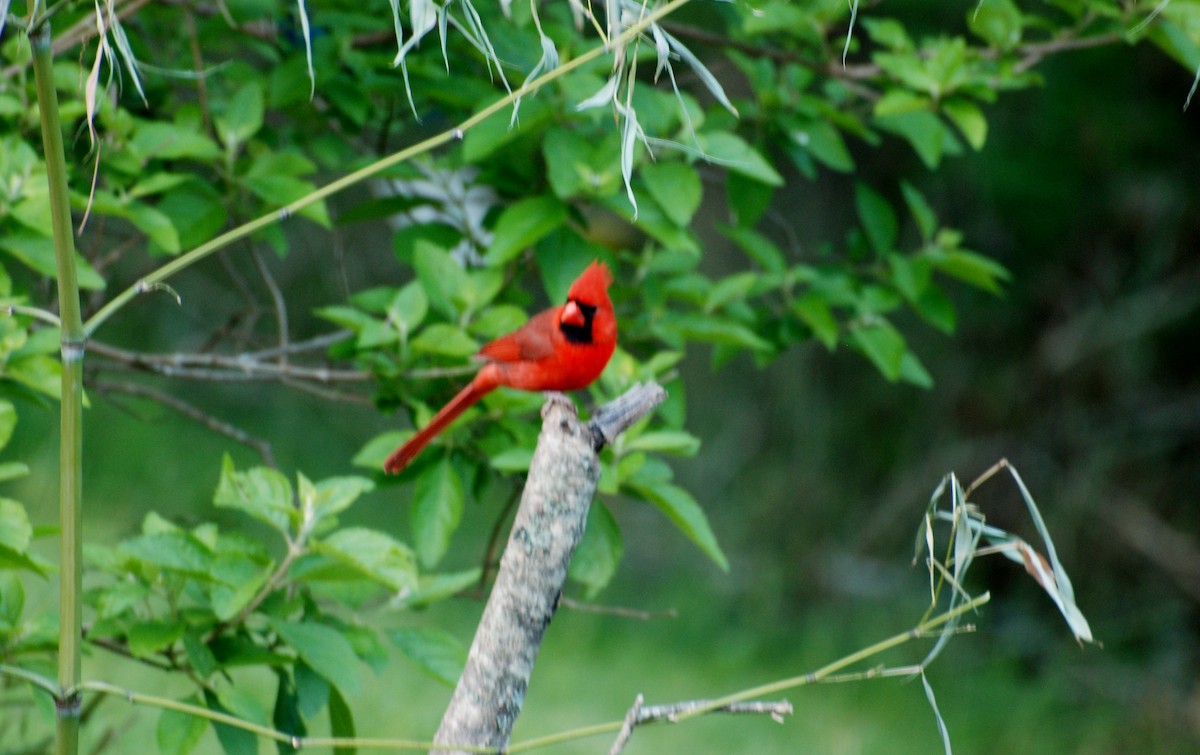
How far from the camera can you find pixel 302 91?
231 centimetres

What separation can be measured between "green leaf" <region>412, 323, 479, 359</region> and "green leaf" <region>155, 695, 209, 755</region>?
708 millimetres

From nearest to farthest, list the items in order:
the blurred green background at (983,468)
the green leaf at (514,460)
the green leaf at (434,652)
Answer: the green leaf at (434,652) < the green leaf at (514,460) < the blurred green background at (983,468)

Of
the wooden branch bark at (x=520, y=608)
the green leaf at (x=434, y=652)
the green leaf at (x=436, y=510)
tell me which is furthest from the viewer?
the green leaf at (x=436, y=510)

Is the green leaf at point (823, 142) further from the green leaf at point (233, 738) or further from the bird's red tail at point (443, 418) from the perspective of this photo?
the green leaf at point (233, 738)

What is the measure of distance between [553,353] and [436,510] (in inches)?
13.3

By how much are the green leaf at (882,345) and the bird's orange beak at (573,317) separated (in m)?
0.78

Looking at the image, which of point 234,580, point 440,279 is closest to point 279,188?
point 440,279

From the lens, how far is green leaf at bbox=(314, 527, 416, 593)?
152 cm

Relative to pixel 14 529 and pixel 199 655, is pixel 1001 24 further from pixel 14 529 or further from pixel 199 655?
pixel 14 529

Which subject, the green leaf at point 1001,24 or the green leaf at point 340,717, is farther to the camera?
the green leaf at point 1001,24

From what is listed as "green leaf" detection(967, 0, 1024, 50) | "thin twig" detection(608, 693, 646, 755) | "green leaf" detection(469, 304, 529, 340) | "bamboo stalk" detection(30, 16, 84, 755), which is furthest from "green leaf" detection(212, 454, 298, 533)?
"green leaf" detection(967, 0, 1024, 50)

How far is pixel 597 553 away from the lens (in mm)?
2002

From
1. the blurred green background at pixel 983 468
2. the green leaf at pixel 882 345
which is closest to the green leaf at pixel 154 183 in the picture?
the green leaf at pixel 882 345

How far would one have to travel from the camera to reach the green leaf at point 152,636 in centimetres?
154
